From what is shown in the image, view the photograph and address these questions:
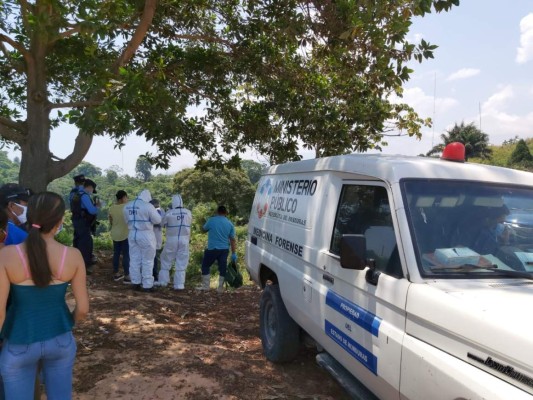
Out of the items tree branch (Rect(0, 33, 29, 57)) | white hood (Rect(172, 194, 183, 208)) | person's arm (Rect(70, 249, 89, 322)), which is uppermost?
tree branch (Rect(0, 33, 29, 57))

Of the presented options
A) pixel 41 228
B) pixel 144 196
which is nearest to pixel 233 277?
pixel 144 196

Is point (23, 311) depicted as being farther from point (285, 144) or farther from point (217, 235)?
point (285, 144)

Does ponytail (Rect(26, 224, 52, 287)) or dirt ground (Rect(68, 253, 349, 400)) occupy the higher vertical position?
ponytail (Rect(26, 224, 52, 287))

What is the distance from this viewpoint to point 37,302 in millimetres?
2457

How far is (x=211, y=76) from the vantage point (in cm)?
933

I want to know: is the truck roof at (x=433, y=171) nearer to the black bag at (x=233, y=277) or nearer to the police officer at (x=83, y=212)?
the black bag at (x=233, y=277)

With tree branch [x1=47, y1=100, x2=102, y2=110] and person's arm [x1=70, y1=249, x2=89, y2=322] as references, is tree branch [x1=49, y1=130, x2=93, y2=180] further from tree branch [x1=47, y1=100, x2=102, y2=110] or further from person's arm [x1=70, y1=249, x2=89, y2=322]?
person's arm [x1=70, y1=249, x2=89, y2=322]

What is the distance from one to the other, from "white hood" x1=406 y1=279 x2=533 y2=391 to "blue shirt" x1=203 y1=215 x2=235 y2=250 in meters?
6.50

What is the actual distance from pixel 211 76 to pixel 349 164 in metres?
6.52

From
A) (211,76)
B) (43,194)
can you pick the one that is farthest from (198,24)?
(43,194)

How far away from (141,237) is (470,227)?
→ 20.6 ft

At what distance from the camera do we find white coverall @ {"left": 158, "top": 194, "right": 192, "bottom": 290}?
8344 mm

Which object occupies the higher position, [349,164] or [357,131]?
[357,131]

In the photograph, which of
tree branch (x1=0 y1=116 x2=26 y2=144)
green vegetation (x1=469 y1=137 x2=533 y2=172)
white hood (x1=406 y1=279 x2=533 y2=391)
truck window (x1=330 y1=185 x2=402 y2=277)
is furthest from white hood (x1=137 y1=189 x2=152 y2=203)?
green vegetation (x1=469 y1=137 x2=533 y2=172)
